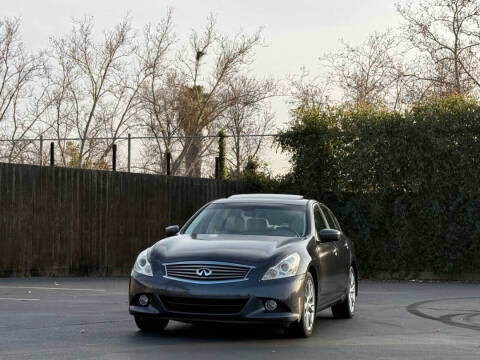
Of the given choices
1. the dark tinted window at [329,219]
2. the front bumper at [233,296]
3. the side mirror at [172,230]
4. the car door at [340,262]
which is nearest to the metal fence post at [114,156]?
the dark tinted window at [329,219]

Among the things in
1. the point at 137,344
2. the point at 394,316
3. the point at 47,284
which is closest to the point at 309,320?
the point at 137,344

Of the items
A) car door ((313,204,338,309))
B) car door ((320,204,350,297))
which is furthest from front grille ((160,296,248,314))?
car door ((320,204,350,297))

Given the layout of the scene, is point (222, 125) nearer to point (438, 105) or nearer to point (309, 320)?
point (438, 105)

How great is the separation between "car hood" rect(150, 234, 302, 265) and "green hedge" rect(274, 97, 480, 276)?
41.3 ft

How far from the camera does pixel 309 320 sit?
10.8 meters

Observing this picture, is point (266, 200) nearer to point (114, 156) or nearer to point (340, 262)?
point (340, 262)

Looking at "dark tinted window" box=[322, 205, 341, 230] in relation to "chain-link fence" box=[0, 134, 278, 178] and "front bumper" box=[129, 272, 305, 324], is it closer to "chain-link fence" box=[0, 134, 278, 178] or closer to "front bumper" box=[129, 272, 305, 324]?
"front bumper" box=[129, 272, 305, 324]

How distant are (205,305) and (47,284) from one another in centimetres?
956

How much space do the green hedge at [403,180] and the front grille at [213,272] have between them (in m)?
13.8

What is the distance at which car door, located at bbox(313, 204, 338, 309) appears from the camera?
11352mm

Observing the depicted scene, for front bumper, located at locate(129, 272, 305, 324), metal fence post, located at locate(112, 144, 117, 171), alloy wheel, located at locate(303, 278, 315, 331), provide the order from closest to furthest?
front bumper, located at locate(129, 272, 305, 324) → alloy wheel, located at locate(303, 278, 315, 331) → metal fence post, located at locate(112, 144, 117, 171)

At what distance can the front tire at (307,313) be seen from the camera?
34.4ft

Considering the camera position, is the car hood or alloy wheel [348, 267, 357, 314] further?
alloy wheel [348, 267, 357, 314]

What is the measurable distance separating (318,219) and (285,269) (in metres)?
2.30
